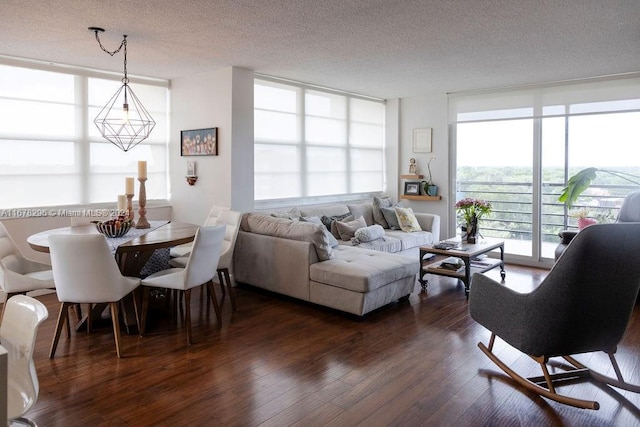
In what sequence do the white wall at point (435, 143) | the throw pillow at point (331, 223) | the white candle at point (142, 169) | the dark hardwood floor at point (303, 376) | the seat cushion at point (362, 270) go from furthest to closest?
the white wall at point (435, 143)
the throw pillow at point (331, 223)
the white candle at point (142, 169)
the seat cushion at point (362, 270)
the dark hardwood floor at point (303, 376)

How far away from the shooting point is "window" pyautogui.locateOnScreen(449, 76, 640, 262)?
19.0 feet

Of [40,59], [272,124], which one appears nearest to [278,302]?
[272,124]

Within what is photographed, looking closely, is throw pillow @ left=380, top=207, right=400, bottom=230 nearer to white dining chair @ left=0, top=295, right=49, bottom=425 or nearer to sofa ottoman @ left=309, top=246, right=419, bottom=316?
sofa ottoman @ left=309, top=246, right=419, bottom=316

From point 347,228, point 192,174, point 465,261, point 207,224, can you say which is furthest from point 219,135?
point 465,261

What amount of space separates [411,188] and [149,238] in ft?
15.2

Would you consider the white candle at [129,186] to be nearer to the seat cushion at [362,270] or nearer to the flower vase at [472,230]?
the seat cushion at [362,270]

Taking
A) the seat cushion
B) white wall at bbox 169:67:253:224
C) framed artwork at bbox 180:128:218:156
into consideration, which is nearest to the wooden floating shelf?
the seat cushion

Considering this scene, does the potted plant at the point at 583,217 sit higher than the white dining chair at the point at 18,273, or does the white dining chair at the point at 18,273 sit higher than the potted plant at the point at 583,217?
the potted plant at the point at 583,217

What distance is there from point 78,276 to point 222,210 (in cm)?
177

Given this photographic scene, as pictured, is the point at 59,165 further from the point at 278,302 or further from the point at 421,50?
the point at 421,50

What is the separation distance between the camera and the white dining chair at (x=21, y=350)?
1.65 meters

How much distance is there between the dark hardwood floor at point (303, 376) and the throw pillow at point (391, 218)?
2461mm

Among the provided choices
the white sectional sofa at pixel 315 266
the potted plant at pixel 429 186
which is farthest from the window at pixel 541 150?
the white sectional sofa at pixel 315 266

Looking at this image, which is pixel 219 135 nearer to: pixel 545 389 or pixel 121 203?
pixel 121 203
